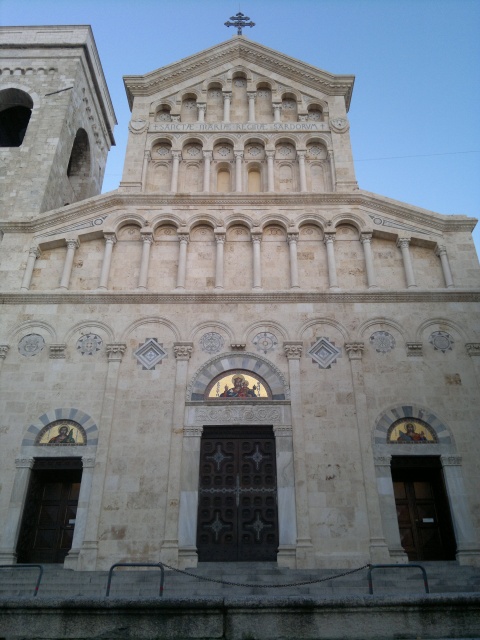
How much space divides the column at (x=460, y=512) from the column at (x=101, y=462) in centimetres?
888

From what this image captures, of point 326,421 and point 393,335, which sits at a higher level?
point 393,335

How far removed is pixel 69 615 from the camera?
25.6ft

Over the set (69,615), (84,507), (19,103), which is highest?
(19,103)

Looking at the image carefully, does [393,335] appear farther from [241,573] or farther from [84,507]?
[84,507]

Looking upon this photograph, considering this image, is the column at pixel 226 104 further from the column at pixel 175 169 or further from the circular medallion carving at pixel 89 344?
the circular medallion carving at pixel 89 344

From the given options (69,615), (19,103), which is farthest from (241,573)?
(19,103)

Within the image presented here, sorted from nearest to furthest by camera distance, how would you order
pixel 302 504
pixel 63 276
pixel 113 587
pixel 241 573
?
pixel 113 587, pixel 241 573, pixel 302 504, pixel 63 276

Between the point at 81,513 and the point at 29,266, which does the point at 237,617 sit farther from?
the point at 29,266

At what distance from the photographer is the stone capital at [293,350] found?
15453 mm

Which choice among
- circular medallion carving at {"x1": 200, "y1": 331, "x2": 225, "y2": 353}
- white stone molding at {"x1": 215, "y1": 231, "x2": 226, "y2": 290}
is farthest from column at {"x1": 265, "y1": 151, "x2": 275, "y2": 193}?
circular medallion carving at {"x1": 200, "y1": 331, "x2": 225, "y2": 353}

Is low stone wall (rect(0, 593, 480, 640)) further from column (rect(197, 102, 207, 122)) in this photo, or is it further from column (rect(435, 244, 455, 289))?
column (rect(197, 102, 207, 122))

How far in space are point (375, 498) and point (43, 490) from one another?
352 inches

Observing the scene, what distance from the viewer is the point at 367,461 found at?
45.9ft

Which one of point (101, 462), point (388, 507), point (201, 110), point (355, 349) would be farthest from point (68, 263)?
point (388, 507)
